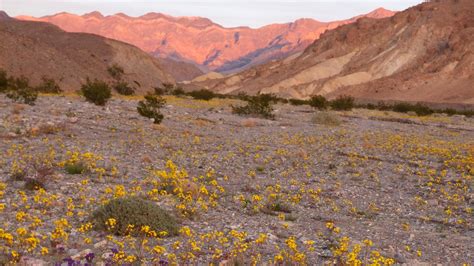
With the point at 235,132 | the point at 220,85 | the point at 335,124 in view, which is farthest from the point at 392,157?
the point at 220,85

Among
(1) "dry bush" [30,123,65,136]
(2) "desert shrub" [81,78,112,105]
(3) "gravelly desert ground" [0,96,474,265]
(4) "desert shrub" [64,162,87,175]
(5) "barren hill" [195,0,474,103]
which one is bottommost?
(3) "gravelly desert ground" [0,96,474,265]

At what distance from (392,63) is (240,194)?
10094 cm

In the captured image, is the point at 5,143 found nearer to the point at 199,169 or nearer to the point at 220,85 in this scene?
the point at 199,169

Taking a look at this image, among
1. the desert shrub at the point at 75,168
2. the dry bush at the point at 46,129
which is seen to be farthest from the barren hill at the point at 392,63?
the desert shrub at the point at 75,168

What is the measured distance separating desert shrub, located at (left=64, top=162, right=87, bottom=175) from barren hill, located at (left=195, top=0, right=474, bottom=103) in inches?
3186

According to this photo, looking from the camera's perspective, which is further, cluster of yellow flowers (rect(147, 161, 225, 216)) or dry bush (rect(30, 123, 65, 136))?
dry bush (rect(30, 123, 65, 136))

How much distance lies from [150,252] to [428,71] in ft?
330

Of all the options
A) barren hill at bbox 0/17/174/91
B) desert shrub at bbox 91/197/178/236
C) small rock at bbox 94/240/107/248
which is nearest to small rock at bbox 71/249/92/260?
small rock at bbox 94/240/107/248

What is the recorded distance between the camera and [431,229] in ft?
28.7

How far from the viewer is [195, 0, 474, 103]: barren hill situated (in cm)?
9250

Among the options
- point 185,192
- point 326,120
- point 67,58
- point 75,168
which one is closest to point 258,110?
point 326,120

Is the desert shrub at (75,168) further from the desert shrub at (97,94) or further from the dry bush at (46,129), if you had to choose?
the desert shrub at (97,94)

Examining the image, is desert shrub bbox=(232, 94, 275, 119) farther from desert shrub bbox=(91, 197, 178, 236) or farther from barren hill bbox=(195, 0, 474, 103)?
barren hill bbox=(195, 0, 474, 103)

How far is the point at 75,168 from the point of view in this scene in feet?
33.7
